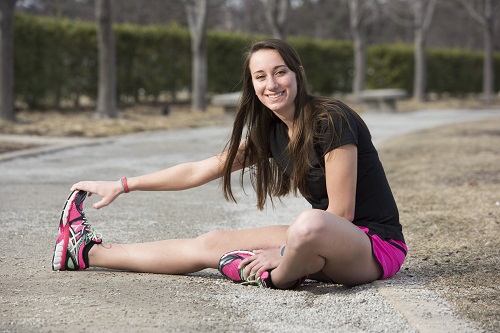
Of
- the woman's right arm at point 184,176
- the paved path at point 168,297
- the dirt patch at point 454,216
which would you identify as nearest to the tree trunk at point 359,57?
the dirt patch at point 454,216

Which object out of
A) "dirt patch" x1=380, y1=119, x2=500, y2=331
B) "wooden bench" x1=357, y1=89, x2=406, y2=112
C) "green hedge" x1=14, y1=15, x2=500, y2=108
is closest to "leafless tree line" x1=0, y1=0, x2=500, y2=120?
"green hedge" x1=14, y1=15, x2=500, y2=108

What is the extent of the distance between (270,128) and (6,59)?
10828 millimetres

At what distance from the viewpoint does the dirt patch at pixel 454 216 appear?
12.7 feet

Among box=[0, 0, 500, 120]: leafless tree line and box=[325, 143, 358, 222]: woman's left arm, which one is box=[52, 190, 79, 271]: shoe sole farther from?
box=[0, 0, 500, 120]: leafless tree line

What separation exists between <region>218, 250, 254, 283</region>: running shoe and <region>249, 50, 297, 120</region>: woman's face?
0.74 metres

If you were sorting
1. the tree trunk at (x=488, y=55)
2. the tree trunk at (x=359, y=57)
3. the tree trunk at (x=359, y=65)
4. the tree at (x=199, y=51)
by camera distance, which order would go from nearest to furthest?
the tree at (x=199, y=51), the tree trunk at (x=359, y=57), the tree trunk at (x=359, y=65), the tree trunk at (x=488, y=55)

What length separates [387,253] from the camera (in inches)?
156

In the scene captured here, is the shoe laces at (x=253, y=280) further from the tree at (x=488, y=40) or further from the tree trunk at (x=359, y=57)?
the tree at (x=488, y=40)

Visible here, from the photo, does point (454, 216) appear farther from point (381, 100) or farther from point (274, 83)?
point (381, 100)

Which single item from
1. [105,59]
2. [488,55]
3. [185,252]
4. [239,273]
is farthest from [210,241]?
[488,55]

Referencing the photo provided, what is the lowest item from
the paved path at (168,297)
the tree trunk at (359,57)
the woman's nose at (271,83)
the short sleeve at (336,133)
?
the paved path at (168,297)

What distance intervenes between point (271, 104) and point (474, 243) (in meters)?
1.79

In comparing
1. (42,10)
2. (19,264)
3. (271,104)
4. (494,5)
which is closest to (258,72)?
(271,104)

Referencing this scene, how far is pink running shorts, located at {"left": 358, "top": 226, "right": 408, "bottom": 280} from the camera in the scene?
3924mm
